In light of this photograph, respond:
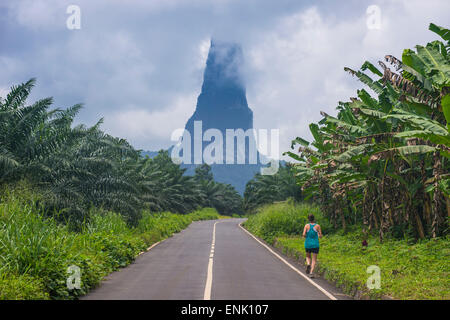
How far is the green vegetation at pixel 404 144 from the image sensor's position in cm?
1252

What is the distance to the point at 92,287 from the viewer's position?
9.99m

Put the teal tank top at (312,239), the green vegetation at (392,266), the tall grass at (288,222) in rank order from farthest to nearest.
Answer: the tall grass at (288,222), the teal tank top at (312,239), the green vegetation at (392,266)

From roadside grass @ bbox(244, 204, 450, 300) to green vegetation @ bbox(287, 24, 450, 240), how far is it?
0.70 metres

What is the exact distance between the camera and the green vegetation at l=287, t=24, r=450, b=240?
12.5 metres

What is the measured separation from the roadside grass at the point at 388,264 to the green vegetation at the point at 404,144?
2.31 feet

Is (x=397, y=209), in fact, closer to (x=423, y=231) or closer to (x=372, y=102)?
(x=423, y=231)

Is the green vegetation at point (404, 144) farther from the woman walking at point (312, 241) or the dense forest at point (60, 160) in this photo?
the dense forest at point (60, 160)

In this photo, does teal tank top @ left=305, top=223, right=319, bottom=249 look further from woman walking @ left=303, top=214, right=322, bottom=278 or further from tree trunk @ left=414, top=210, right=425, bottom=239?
tree trunk @ left=414, top=210, right=425, bottom=239

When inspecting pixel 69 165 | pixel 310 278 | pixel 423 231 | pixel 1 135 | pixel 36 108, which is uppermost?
pixel 36 108

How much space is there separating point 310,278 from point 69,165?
9874 millimetres

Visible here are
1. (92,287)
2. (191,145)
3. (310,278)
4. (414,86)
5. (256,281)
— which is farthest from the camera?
(191,145)

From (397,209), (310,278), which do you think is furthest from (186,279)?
(397,209)

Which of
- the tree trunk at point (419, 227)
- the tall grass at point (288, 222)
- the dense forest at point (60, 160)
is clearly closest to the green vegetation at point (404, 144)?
the tree trunk at point (419, 227)
